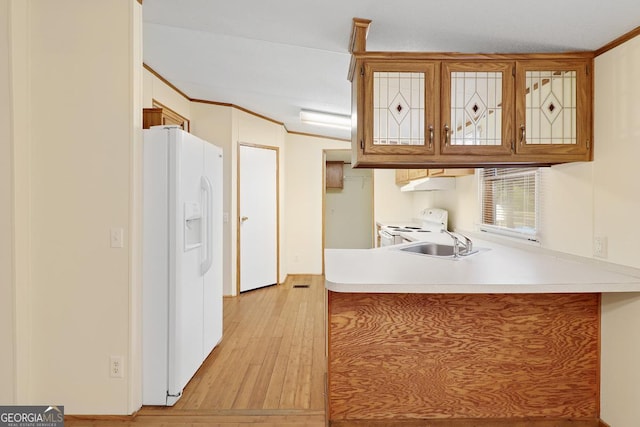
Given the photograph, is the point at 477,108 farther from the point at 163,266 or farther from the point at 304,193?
the point at 304,193

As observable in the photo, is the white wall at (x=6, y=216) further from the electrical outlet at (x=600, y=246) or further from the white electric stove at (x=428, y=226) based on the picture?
the white electric stove at (x=428, y=226)

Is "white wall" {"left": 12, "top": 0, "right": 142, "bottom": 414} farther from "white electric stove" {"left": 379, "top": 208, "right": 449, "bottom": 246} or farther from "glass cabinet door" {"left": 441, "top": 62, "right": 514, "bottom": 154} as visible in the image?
"white electric stove" {"left": 379, "top": 208, "right": 449, "bottom": 246}

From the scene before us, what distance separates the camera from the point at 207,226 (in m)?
2.79

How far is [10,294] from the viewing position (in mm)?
2043

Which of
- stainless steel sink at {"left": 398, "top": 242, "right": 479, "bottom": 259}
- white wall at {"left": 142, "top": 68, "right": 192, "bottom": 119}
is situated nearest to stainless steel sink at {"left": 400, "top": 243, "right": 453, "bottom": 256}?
stainless steel sink at {"left": 398, "top": 242, "right": 479, "bottom": 259}

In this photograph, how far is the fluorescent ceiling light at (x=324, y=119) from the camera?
15.2 ft

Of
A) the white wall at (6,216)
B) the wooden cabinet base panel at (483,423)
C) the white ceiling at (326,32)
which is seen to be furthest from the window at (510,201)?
the white wall at (6,216)

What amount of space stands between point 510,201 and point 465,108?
1235 mm

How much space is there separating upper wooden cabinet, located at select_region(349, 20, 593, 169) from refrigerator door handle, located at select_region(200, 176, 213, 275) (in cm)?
117

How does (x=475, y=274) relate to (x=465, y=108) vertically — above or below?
below

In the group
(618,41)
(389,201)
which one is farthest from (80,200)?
(389,201)

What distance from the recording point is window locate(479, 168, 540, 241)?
2807mm

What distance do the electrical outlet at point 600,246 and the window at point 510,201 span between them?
0.60 metres

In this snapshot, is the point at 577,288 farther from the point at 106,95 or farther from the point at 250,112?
the point at 250,112
